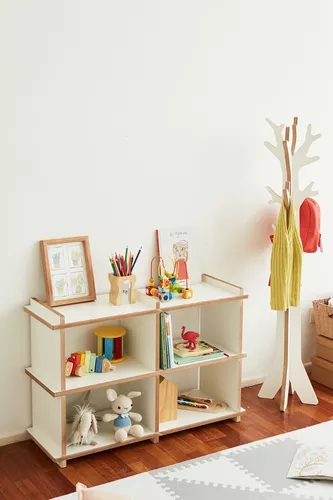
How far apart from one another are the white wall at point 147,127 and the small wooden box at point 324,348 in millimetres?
268

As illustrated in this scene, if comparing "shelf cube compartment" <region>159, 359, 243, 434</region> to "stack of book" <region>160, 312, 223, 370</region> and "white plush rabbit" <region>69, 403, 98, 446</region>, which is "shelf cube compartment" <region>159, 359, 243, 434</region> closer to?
"stack of book" <region>160, 312, 223, 370</region>

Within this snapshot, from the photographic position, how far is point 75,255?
10.9 feet

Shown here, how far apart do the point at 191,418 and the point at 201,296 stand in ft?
1.81

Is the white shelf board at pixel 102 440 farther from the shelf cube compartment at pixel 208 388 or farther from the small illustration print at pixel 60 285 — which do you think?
the small illustration print at pixel 60 285

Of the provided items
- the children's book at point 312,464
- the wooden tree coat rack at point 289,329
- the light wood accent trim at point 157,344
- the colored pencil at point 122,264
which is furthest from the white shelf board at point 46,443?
the wooden tree coat rack at point 289,329

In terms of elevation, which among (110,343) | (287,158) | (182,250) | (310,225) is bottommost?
(110,343)

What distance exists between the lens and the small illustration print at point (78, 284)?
A: 332cm

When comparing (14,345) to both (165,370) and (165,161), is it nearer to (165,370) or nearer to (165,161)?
(165,370)

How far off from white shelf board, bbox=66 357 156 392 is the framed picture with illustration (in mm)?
322

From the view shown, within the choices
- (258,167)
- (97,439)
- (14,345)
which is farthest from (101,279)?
(258,167)

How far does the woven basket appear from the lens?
3.99 m

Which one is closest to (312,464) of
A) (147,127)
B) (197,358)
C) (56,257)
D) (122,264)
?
(197,358)

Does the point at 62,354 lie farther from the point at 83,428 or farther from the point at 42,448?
the point at 42,448

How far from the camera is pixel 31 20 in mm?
3068
